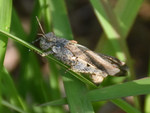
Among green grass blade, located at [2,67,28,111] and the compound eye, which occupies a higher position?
the compound eye

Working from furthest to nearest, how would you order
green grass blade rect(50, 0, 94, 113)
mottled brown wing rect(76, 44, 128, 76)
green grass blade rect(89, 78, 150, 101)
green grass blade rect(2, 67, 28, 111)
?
mottled brown wing rect(76, 44, 128, 76)
green grass blade rect(2, 67, 28, 111)
green grass blade rect(50, 0, 94, 113)
green grass blade rect(89, 78, 150, 101)

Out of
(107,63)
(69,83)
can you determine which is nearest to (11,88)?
(69,83)

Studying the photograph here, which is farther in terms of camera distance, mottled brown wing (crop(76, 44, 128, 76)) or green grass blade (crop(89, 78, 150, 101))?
mottled brown wing (crop(76, 44, 128, 76))

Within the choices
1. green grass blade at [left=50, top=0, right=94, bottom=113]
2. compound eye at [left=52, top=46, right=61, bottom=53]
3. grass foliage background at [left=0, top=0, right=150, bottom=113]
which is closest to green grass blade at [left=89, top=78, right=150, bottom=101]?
grass foliage background at [left=0, top=0, right=150, bottom=113]

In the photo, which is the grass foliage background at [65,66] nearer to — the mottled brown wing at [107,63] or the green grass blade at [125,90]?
the green grass blade at [125,90]

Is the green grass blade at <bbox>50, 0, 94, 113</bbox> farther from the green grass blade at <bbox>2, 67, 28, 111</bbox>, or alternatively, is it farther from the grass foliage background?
the green grass blade at <bbox>2, 67, 28, 111</bbox>

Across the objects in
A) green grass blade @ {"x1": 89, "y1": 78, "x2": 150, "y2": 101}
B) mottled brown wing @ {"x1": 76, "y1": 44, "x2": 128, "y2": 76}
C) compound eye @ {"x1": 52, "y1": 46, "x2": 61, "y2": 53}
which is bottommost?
green grass blade @ {"x1": 89, "y1": 78, "x2": 150, "y2": 101}

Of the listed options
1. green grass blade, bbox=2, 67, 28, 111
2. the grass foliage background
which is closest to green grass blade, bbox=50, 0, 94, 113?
the grass foliage background

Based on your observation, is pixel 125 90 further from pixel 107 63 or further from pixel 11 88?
pixel 11 88

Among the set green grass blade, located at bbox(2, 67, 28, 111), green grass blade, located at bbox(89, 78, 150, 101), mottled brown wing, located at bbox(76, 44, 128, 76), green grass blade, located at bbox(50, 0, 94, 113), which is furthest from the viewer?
mottled brown wing, located at bbox(76, 44, 128, 76)
